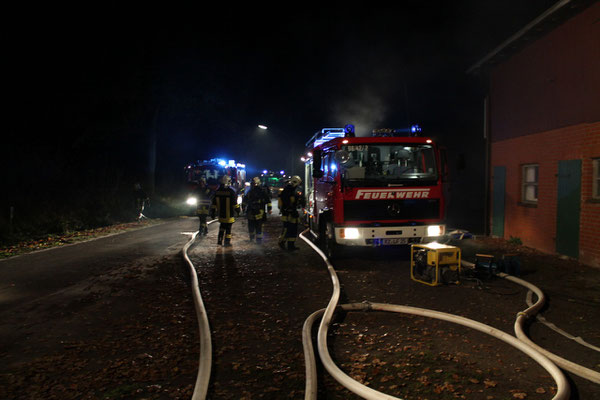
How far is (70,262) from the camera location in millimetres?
9023

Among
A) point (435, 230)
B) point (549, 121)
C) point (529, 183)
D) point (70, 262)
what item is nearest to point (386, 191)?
point (435, 230)

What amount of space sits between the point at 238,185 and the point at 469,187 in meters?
15.7

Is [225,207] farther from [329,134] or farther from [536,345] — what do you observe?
[536,345]

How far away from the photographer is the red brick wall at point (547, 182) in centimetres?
857

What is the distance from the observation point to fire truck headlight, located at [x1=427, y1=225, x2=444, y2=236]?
28.3ft

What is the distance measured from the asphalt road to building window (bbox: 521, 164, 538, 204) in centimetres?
895

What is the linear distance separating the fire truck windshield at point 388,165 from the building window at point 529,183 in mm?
3954

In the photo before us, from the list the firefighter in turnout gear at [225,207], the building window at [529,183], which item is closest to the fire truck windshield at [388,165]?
the firefighter in turnout gear at [225,207]

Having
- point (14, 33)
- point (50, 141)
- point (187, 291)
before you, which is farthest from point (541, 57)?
point (50, 141)

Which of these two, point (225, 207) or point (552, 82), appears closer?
point (552, 82)

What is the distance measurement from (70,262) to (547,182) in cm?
1068

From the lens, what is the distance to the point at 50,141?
2227cm

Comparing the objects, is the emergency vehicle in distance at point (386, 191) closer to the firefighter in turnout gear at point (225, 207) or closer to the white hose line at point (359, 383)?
the white hose line at point (359, 383)

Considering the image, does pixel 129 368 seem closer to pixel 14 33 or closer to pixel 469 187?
pixel 14 33
